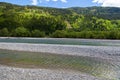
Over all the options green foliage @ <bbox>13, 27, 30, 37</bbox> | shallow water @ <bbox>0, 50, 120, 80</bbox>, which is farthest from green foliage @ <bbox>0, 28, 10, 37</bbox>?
shallow water @ <bbox>0, 50, 120, 80</bbox>

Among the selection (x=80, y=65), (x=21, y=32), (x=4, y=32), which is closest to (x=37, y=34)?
(x=21, y=32)

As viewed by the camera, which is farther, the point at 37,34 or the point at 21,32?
the point at 37,34

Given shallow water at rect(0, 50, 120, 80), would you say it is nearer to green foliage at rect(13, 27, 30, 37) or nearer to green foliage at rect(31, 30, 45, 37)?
green foliage at rect(13, 27, 30, 37)

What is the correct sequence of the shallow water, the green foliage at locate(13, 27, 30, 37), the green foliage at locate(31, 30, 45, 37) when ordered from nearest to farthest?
the shallow water → the green foliage at locate(13, 27, 30, 37) → the green foliage at locate(31, 30, 45, 37)

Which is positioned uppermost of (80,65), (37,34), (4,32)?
(80,65)

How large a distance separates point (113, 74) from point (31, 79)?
689cm

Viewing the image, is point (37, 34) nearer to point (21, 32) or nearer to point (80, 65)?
point (21, 32)

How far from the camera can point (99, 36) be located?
123m

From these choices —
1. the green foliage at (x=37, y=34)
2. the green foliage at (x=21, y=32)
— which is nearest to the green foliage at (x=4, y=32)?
the green foliage at (x=21, y=32)

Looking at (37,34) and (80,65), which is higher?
(80,65)

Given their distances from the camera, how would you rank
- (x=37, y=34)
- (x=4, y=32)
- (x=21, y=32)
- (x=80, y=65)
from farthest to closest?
(x=37, y=34)
(x=21, y=32)
(x=4, y=32)
(x=80, y=65)

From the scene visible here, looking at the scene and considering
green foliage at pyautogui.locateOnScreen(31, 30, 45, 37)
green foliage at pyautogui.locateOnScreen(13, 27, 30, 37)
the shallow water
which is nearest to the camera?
the shallow water

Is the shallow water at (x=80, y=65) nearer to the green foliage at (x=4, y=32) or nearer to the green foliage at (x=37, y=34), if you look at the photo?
the green foliage at (x=37, y=34)

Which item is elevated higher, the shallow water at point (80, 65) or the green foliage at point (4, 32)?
the shallow water at point (80, 65)
